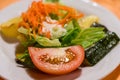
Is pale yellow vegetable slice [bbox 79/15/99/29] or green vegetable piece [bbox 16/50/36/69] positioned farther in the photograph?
pale yellow vegetable slice [bbox 79/15/99/29]

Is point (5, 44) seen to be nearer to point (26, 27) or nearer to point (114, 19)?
point (26, 27)

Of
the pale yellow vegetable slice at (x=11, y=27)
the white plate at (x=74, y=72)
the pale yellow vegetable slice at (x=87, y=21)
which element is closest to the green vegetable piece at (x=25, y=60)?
the white plate at (x=74, y=72)

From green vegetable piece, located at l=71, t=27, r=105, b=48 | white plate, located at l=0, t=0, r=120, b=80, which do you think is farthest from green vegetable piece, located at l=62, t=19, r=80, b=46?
white plate, located at l=0, t=0, r=120, b=80

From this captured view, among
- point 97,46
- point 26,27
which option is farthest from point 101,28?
point 26,27

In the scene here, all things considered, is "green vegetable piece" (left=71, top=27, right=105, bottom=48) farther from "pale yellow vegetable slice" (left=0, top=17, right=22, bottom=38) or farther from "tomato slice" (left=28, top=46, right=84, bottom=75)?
"pale yellow vegetable slice" (left=0, top=17, right=22, bottom=38)

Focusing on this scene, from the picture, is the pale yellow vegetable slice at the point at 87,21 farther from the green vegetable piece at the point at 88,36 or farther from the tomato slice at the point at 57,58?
the tomato slice at the point at 57,58

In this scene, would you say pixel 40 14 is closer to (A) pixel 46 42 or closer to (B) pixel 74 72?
(A) pixel 46 42
